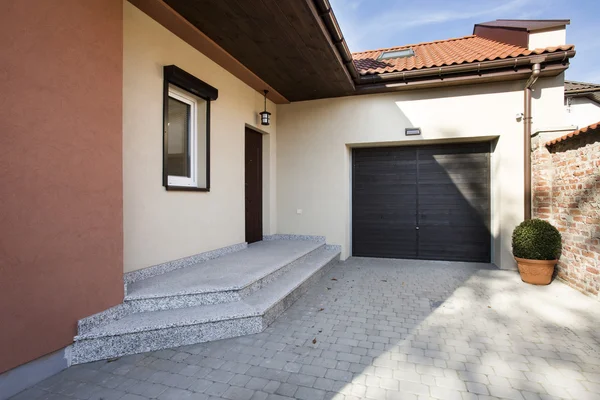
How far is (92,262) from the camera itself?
2.70m

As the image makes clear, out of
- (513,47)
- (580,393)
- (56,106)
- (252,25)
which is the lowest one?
(580,393)

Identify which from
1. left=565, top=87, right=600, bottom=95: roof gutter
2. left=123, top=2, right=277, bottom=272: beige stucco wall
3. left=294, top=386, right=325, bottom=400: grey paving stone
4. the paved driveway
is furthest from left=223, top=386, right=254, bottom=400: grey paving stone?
left=565, top=87, right=600, bottom=95: roof gutter

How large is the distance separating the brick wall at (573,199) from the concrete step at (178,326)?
431cm

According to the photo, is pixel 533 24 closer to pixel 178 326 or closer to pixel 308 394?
pixel 308 394

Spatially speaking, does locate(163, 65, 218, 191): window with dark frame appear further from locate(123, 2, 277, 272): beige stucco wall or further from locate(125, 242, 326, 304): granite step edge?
locate(125, 242, 326, 304): granite step edge

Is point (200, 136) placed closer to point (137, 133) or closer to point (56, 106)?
point (137, 133)

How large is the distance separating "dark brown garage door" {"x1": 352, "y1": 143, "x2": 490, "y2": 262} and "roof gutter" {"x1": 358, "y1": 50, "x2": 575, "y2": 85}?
5.00 feet

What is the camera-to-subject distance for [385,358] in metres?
2.74

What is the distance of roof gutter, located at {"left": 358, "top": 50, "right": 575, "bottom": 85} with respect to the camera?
206 inches

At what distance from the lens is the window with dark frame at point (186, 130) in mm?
4051

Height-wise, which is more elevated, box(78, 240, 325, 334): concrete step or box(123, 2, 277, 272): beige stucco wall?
box(123, 2, 277, 272): beige stucco wall

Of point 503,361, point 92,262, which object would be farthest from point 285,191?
point 503,361

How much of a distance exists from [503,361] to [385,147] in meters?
5.07

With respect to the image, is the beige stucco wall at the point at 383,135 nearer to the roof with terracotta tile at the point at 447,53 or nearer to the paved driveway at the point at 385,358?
the roof with terracotta tile at the point at 447,53
